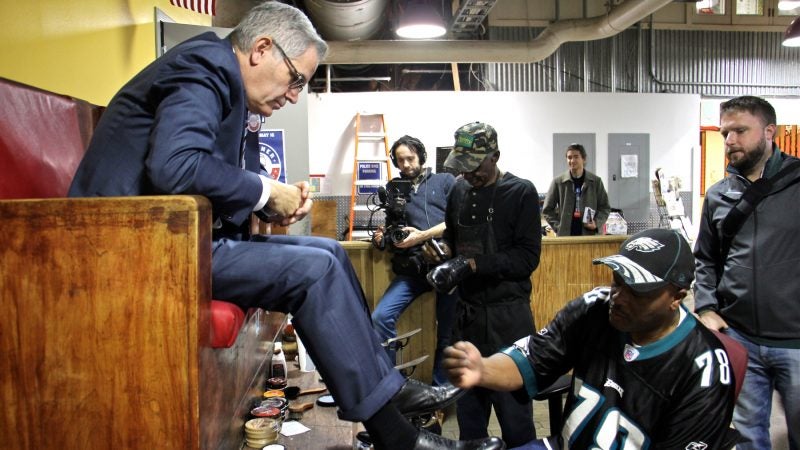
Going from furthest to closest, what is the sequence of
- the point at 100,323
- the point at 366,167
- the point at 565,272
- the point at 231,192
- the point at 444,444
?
1. the point at 366,167
2. the point at 565,272
3. the point at 444,444
4. the point at 231,192
5. the point at 100,323

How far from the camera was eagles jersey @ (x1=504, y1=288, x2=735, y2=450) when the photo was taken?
1.59 meters

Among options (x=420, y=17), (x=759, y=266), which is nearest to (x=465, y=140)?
(x=759, y=266)

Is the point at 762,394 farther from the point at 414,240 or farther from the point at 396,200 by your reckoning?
the point at 396,200

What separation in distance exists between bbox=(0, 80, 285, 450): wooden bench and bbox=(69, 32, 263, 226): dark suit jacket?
12 centimetres

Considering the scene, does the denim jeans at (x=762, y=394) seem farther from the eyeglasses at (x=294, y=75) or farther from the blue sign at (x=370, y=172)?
the blue sign at (x=370, y=172)

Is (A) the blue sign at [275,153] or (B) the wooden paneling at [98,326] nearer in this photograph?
(B) the wooden paneling at [98,326]

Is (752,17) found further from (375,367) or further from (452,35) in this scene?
(375,367)

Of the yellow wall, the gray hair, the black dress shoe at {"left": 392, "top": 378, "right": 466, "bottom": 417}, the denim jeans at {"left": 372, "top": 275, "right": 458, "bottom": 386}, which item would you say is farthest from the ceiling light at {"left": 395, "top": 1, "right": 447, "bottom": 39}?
the black dress shoe at {"left": 392, "top": 378, "right": 466, "bottom": 417}

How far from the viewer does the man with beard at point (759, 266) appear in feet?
7.70

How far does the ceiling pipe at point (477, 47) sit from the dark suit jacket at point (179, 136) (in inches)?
229

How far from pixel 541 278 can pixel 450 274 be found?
6.39ft

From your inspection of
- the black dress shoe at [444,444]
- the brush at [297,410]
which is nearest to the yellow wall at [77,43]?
the brush at [297,410]

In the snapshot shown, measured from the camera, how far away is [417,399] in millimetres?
1618

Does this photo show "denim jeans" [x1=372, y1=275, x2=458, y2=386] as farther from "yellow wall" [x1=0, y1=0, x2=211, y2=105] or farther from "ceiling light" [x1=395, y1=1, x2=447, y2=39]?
"ceiling light" [x1=395, y1=1, x2=447, y2=39]
